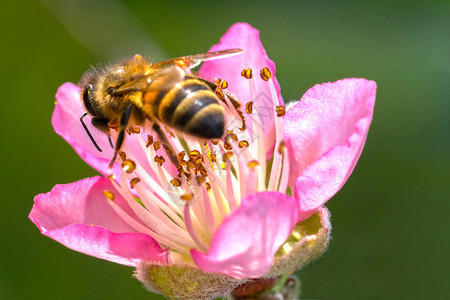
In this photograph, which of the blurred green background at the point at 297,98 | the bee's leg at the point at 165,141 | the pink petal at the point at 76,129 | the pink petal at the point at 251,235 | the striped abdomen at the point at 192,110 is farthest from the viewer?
the blurred green background at the point at 297,98

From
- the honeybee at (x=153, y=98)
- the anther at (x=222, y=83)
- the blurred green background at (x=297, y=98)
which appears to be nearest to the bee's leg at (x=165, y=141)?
the honeybee at (x=153, y=98)

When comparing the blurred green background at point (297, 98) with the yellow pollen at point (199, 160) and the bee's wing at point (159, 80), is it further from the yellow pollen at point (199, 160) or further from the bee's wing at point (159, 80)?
the bee's wing at point (159, 80)

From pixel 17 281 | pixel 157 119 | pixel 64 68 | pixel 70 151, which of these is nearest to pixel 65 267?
pixel 17 281

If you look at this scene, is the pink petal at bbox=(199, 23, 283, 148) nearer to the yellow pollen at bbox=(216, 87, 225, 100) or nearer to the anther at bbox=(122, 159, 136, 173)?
the yellow pollen at bbox=(216, 87, 225, 100)

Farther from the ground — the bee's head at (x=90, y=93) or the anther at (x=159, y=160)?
the bee's head at (x=90, y=93)

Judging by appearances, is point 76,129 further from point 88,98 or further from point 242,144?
point 242,144

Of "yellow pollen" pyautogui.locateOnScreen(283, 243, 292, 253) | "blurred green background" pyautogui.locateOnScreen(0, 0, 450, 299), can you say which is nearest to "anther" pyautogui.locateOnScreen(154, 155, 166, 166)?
"yellow pollen" pyautogui.locateOnScreen(283, 243, 292, 253)
